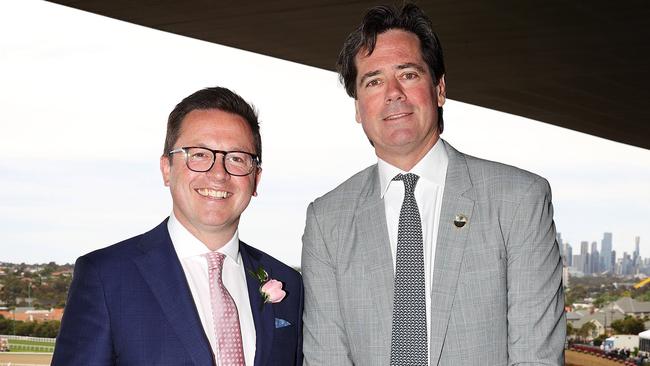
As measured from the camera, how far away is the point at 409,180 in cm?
258

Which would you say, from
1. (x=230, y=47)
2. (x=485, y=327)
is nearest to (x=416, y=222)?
(x=485, y=327)

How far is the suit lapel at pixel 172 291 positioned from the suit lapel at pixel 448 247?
2.01 ft

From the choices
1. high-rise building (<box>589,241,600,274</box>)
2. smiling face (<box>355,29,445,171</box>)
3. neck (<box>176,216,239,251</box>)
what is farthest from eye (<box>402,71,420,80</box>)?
high-rise building (<box>589,241,600,274</box>)

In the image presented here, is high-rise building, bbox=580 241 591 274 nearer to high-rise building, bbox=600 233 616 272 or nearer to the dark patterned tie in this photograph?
high-rise building, bbox=600 233 616 272

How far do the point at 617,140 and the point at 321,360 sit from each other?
14.3m

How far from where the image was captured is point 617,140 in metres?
15.8

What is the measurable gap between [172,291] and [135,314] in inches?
4.4

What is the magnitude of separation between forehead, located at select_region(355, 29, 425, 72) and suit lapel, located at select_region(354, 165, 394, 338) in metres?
0.36

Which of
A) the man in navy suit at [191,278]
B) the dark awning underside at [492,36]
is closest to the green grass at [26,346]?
the dark awning underside at [492,36]

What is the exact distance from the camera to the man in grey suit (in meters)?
2.41

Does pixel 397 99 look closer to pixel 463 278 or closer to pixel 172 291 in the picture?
pixel 463 278

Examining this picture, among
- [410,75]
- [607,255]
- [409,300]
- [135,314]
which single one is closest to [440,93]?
[410,75]

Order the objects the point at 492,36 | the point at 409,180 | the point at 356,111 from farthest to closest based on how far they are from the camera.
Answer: the point at 492,36 → the point at 356,111 → the point at 409,180

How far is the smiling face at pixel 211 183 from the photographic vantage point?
7.68ft
